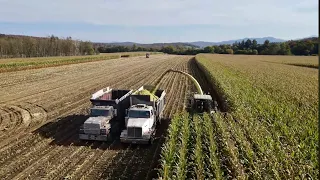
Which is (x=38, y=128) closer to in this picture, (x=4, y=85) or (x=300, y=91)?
(x=4, y=85)

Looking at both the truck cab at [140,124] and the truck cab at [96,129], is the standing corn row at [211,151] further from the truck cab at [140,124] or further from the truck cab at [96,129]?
the truck cab at [96,129]

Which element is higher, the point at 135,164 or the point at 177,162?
the point at 177,162

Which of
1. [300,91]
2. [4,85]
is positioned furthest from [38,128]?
[300,91]

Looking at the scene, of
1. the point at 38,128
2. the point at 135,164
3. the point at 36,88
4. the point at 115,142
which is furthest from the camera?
the point at 36,88

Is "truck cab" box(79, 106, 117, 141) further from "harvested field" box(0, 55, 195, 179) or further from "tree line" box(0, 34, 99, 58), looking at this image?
"tree line" box(0, 34, 99, 58)

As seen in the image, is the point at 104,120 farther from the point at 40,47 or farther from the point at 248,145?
the point at 40,47

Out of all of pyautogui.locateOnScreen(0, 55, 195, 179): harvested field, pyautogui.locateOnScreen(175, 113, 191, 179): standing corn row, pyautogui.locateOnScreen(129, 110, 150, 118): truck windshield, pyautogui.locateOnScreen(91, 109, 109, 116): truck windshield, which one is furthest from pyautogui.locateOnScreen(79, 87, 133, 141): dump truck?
pyautogui.locateOnScreen(175, 113, 191, 179): standing corn row

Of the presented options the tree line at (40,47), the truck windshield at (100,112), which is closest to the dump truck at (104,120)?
the truck windshield at (100,112)

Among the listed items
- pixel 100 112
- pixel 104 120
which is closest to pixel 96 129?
pixel 104 120

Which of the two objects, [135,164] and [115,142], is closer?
[135,164]
